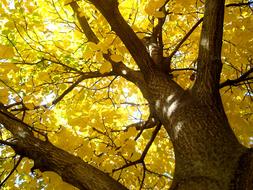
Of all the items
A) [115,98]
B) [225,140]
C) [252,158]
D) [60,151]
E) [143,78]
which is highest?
[115,98]

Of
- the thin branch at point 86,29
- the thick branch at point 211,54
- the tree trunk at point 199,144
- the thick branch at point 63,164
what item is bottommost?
the thick branch at point 63,164

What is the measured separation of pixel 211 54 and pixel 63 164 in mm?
1386

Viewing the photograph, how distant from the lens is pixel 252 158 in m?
2.09

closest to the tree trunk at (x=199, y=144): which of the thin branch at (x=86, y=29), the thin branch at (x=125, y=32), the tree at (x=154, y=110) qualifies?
the tree at (x=154, y=110)

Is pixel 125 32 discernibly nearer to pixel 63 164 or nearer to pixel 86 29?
pixel 86 29

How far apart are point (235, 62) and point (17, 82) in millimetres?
2682

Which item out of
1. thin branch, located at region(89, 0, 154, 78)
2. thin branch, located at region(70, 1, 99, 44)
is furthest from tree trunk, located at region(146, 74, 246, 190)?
thin branch, located at region(70, 1, 99, 44)

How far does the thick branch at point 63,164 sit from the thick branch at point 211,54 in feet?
3.25

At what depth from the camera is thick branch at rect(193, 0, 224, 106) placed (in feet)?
8.52

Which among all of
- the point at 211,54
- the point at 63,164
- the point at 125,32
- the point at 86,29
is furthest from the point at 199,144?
the point at 86,29

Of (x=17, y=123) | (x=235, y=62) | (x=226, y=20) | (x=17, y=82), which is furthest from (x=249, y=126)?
(x=17, y=82)

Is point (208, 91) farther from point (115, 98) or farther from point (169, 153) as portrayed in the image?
point (115, 98)

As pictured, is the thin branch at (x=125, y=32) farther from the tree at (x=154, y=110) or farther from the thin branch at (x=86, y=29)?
the thin branch at (x=86, y=29)

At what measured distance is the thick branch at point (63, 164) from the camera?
7.42ft
